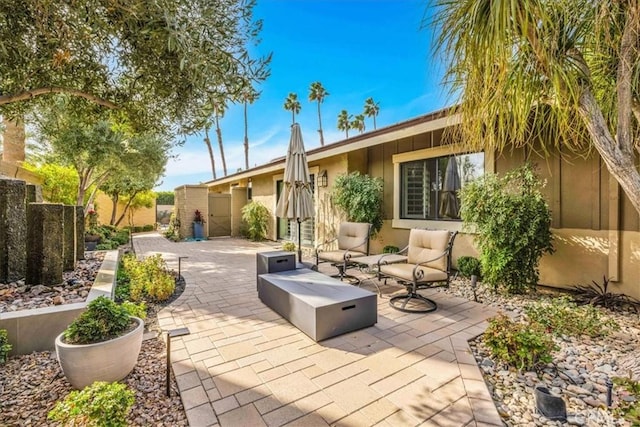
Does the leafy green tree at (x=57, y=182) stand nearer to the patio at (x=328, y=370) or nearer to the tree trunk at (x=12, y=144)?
the tree trunk at (x=12, y=144)

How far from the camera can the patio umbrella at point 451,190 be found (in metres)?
6.47

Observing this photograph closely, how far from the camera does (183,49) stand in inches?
112

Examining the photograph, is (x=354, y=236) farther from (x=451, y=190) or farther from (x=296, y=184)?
(x=451, y=190)

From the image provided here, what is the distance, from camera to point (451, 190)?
6.52 m

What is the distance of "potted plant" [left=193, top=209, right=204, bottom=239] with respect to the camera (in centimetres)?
1384

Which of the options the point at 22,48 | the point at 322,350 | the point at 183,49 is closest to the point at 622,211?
the point at 322,350

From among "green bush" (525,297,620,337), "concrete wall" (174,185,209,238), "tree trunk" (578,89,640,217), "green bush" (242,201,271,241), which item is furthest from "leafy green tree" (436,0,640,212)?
"concrete wall" (174,185,209,238)

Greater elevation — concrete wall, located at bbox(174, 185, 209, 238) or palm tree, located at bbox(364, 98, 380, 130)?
palm tree, located at bbox(364, 98, 380, 130)

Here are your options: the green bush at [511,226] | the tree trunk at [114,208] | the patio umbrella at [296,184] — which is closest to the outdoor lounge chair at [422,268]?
the green bush at [511,226]

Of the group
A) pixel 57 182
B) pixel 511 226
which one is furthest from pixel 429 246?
pixel 57 182

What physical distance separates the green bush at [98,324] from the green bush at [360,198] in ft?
18.2

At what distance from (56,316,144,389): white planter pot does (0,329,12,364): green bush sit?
0.70m

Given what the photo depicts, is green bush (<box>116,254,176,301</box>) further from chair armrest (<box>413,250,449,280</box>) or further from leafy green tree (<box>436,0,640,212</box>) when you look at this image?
leafy green tree (<box>436,0,640,212</box>)

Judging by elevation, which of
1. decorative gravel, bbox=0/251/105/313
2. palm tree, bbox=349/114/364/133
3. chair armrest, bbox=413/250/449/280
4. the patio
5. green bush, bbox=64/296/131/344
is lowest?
the patio
